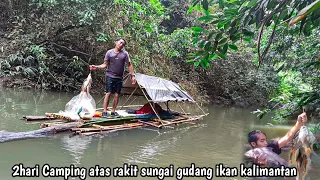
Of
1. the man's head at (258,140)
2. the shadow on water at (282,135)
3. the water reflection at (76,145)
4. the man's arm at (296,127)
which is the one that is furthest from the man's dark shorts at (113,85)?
the man's arm at (296,127)

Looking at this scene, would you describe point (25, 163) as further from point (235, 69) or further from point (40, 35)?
point (235, 69)

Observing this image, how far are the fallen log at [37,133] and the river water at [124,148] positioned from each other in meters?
0.06

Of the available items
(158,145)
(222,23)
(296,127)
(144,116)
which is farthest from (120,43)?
(222,23)

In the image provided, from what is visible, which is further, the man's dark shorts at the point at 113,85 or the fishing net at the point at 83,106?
the man's dark shorts at the point at 113,85

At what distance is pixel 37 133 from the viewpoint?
196 inches

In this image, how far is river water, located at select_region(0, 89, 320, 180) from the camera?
416 cm

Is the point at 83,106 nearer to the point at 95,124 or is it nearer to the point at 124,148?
the point at 95,124

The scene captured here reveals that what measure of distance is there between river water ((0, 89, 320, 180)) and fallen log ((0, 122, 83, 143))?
6 cm

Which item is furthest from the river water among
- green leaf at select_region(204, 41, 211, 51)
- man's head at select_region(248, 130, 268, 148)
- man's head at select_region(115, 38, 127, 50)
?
green leaf at select_region(204, 41, 211, 51)

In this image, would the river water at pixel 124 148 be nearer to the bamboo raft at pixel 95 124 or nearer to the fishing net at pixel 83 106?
the bamboo raft at pixel 95 124

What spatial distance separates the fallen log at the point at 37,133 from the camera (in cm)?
459

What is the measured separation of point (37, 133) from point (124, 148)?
1296 millimetres

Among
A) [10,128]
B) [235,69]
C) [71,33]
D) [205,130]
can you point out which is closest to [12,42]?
[71,33]

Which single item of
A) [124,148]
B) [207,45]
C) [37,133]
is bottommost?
[124,148]
